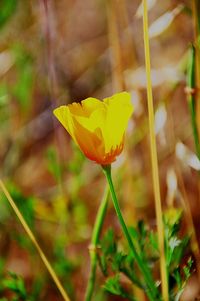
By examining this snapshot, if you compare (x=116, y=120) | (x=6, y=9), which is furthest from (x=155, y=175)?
(x=6, y=9)

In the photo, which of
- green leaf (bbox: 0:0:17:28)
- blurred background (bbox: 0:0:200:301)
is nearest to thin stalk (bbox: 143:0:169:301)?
blurred background (bbox: 0:0:200:301)

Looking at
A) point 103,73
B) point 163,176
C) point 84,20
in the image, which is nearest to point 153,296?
point 163,176

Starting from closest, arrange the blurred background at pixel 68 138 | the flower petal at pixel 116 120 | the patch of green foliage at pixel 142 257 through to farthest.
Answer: the flower petal at pixel 116 120, the patch of green foliage at pixel 142 257, the blurred background at pixel 68 138

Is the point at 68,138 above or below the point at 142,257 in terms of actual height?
above

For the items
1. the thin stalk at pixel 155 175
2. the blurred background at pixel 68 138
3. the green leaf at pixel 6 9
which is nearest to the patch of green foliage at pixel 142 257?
the thin stalk at pixel 155 175

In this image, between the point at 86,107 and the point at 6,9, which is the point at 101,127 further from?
the point at 6,9

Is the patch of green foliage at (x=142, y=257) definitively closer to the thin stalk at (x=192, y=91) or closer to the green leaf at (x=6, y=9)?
the thin stalk at (x=192, y=91)

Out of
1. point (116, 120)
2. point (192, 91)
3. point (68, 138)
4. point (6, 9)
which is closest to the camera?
point (116, 120)
